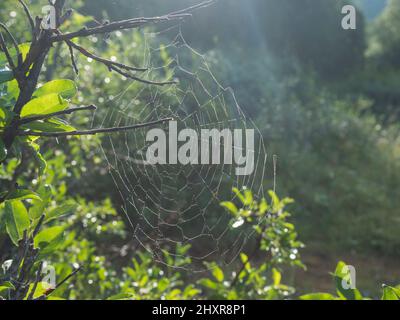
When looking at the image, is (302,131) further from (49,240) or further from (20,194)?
(20,194)

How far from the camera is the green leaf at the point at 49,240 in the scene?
129 cm

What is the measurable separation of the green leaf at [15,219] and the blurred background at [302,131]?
1.70 meters

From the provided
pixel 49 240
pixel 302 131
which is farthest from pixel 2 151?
pixel 302 131

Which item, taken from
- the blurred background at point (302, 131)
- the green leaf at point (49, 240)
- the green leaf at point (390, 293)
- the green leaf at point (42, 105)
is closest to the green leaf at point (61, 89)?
the green leaf at point (42, 105)

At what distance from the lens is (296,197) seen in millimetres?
7098

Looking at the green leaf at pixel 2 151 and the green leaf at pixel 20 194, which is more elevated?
the green leaf at pixel 2 151

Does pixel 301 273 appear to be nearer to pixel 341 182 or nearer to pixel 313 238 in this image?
pixel 313 238

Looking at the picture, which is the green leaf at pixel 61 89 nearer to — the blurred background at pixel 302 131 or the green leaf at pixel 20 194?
the green leaf at pixel 20 194

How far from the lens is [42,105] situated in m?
0.98

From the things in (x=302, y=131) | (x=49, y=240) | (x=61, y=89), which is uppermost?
(x=302, y=131)

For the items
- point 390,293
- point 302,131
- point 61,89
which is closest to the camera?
point 61,89

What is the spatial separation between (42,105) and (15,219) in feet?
0.81
